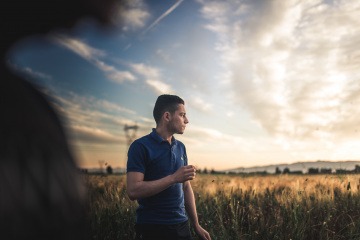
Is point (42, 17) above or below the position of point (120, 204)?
above

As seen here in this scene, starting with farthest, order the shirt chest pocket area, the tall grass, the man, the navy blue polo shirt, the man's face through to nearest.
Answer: the tall grass < the man's face < the shirt chest pocket area < the navy blue polo shirt < the man

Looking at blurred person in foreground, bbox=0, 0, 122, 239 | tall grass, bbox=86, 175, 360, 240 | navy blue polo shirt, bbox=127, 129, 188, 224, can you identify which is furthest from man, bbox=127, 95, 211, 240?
blurred person in foreground, bbox=0, 0, 122, 239

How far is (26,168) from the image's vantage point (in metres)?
0.35

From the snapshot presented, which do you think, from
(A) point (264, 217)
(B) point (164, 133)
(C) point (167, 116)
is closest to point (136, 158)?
(B) point (164, 133)

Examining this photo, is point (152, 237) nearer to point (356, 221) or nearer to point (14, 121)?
point (14, 121)

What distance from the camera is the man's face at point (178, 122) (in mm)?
3449

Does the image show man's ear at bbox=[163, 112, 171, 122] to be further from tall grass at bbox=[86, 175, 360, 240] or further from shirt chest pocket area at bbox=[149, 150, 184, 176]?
tall grass at bbox=[86, 175, 360, 240]

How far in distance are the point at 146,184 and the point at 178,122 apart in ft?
2.51

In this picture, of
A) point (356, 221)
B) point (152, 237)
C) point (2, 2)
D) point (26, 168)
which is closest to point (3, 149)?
point (26, 168)

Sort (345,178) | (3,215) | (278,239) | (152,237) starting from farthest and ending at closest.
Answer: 1. (345,178)
2. (278,239)
3. (152,237)
4. (3,215)

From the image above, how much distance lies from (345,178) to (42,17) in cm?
798

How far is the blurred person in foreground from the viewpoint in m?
0.33

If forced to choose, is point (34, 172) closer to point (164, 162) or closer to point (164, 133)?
point (164, 162)

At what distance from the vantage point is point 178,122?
3.45m
